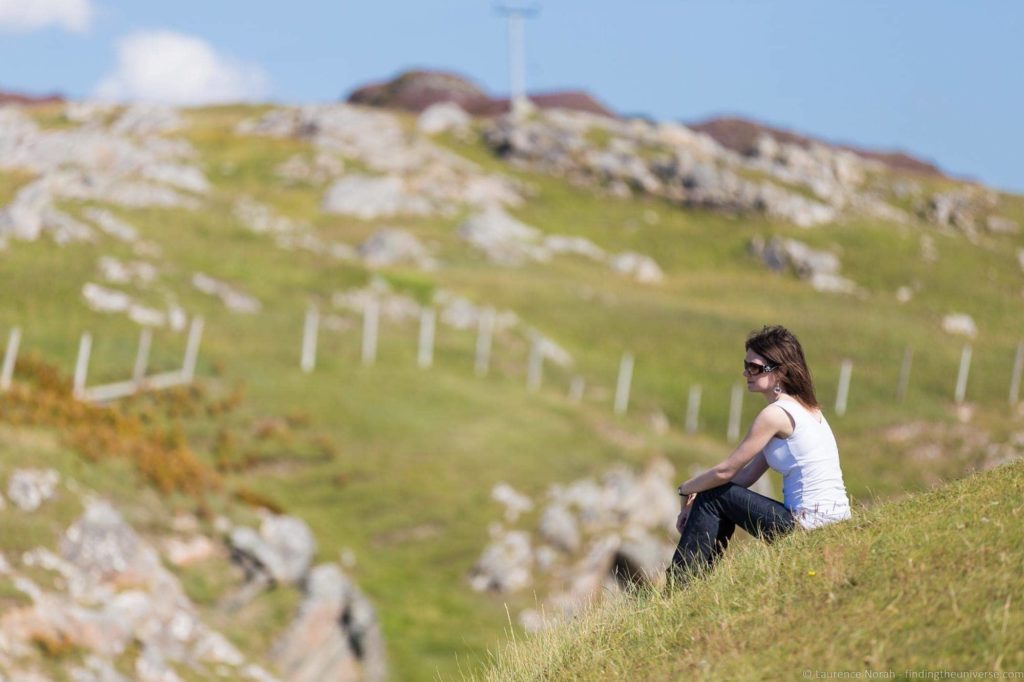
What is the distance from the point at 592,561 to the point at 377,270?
35733mm

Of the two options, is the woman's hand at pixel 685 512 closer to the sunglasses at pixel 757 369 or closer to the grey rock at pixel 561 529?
the sunglasses at pixel 757 369

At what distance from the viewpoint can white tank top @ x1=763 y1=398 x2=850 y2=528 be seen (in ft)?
35.5

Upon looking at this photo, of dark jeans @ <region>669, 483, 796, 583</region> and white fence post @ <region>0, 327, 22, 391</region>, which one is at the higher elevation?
dark jeans @ <region>669, 483, 796, 583</region>

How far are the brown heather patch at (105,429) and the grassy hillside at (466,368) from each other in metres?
1.03

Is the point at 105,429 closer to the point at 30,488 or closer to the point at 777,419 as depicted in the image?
the point at 30,488

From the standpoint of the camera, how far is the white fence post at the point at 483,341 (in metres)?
52.6

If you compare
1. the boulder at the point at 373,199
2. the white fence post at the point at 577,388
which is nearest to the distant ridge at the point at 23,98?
the boulder at the point at 373,199

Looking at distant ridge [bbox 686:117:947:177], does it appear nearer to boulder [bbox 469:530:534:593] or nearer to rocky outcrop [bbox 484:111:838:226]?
rocky outcrop [bbox 484:111:838:226]

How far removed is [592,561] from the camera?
1328 inches

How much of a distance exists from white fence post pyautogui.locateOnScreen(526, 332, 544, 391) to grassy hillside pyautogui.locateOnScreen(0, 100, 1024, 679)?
0.58m

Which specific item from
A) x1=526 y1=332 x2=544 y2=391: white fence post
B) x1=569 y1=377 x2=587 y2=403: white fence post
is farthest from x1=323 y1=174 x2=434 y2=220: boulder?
x1=569 y1=377 x2=587 y2=403: white fence post

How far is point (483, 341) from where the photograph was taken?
5494cm

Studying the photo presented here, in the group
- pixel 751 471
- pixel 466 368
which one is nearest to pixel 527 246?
pixel 466 368

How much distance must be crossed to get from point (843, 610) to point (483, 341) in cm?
4674
